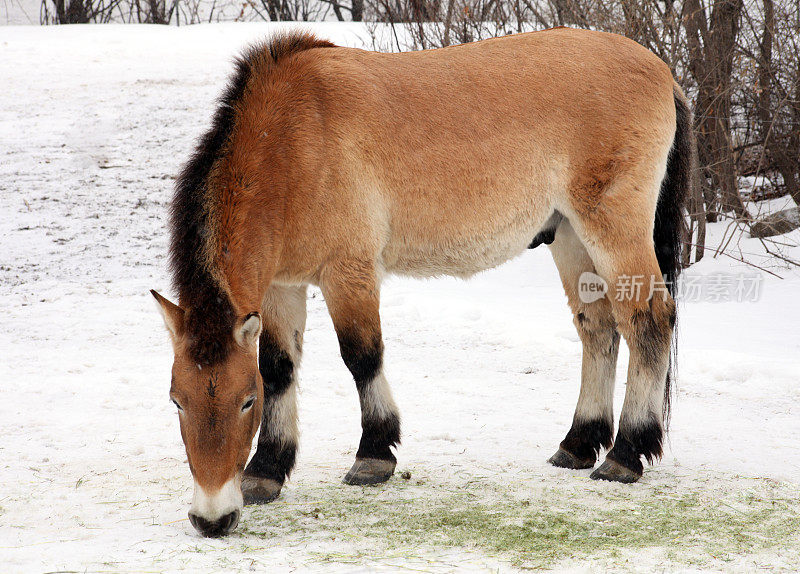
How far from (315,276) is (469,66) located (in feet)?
4.89

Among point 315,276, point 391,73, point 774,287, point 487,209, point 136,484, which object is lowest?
point 136,484

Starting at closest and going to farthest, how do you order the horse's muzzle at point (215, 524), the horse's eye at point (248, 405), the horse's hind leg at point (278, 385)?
the horse's muzzle at point (215, 524) → the horse's eye at point (248, 405) → the horse's hind leg at point (278, 385)

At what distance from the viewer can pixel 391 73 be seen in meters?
4.21

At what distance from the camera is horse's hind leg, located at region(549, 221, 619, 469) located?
4535 millimetres

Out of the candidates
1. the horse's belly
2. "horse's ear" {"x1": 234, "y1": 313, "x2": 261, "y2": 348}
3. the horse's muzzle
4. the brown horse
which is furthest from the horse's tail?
Result: the horse's muzzle

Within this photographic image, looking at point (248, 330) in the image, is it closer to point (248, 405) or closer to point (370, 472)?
point (248, 405)

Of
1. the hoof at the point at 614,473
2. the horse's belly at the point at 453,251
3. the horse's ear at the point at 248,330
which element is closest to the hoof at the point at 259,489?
the horse's ear at the point at 248,330

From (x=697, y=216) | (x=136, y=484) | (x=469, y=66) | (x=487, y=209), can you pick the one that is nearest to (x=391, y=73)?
(x=469, y=66)

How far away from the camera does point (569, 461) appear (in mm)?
4473

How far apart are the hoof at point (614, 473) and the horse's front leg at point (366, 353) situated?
3.84 feet

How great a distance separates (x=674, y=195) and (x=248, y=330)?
2.79m

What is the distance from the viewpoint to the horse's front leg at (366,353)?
384 centimetres

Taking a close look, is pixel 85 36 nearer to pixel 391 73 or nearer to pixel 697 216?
pixel 697 216

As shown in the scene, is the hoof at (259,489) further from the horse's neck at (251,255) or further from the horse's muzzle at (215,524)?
the horse's neck at (251,255)
